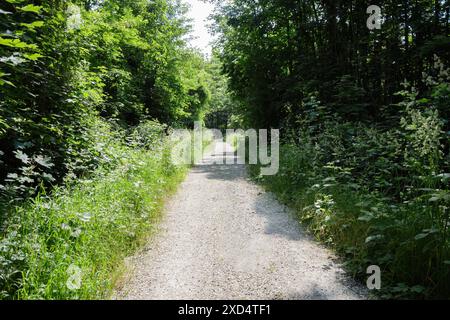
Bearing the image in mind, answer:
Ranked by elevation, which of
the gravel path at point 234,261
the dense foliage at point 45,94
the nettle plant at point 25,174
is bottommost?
the gravel path at point 234,261

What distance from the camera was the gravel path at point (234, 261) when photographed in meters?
3.49

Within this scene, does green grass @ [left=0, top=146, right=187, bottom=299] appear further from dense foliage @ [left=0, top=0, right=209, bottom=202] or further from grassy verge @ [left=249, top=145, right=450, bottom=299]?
grassy verge @ [left=249, top=145, right=450, bottom=299]

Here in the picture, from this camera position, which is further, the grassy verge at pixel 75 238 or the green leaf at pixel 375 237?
the green leaf at pixel 375 237

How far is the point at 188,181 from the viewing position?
35.3 feet

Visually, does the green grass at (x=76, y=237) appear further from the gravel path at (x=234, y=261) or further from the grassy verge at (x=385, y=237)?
the grassy verge at (x=385, y=237)

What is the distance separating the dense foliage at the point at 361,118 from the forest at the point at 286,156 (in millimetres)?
35

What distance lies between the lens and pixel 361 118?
9125 mm

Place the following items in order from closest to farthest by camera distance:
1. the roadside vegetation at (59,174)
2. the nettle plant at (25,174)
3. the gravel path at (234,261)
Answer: the roadside vegetation at (59,174) < the gravel path at (234,261) < the nettle plant at (25,174)

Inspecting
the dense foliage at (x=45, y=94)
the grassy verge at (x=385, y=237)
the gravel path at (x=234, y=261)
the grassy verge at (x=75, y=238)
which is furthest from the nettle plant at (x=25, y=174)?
the grassy verge at (x=385, y=237)

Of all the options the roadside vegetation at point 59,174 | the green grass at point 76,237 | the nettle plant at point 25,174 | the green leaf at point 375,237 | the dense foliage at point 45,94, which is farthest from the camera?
the nettle plant at point 25,174

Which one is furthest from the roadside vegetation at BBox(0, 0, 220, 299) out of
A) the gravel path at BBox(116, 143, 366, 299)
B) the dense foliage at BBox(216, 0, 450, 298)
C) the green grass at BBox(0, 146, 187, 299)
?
the dense foliage at BBox(216, 0, 450, 298)

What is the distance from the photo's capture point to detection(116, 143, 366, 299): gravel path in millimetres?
3494

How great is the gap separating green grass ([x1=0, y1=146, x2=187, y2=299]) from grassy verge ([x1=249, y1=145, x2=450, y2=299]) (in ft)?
10.0
